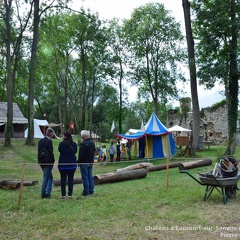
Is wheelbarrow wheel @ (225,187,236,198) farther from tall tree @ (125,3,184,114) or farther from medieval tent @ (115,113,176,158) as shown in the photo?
tall tree @ (125,3,184,114)

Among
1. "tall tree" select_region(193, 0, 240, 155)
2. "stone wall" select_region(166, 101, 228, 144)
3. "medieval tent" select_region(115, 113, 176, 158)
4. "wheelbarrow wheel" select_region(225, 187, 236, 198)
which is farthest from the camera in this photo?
"stone wall" select_region(166, 101, 228, 144)

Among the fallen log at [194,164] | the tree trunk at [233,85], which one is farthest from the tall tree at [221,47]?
the fallen log at [194,164]

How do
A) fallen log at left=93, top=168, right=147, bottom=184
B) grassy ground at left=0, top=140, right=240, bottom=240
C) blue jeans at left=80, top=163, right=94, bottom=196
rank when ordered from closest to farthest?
grassy ground at left=0, top=140, right=240, bottom=240
blue jeans at left=80, top=163, right=94, bottom=196
fallen log at left=93, top=168, right=147, bottom=184

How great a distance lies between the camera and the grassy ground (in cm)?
427

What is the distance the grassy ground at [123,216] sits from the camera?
4.27 metres

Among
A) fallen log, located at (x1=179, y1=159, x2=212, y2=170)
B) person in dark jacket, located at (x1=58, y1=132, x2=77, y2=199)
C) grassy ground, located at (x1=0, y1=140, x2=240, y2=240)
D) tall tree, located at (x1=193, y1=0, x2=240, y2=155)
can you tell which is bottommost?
grassy ground, located at (x1=0, y1=140, x2=240, y2=240)

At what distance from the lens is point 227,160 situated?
21.3 ft

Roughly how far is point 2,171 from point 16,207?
6688 mm

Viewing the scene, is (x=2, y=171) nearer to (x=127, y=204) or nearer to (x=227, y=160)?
(x=127, y=204)

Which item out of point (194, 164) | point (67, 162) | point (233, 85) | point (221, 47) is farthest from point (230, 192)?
point (221, 47)

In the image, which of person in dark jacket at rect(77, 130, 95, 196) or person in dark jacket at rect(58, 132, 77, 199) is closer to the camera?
person in dark jacket at rect(58, 132, 77, 199)

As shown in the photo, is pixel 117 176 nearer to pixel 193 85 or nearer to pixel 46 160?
pixel 46 160

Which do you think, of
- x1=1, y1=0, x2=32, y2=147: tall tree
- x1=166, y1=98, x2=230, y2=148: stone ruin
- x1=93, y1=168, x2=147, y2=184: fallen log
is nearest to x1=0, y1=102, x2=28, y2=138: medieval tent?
x1=1, y1=0, x2=32, y2=147: tall tree

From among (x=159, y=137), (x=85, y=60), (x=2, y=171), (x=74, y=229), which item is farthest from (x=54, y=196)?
(x=85, y=60)
